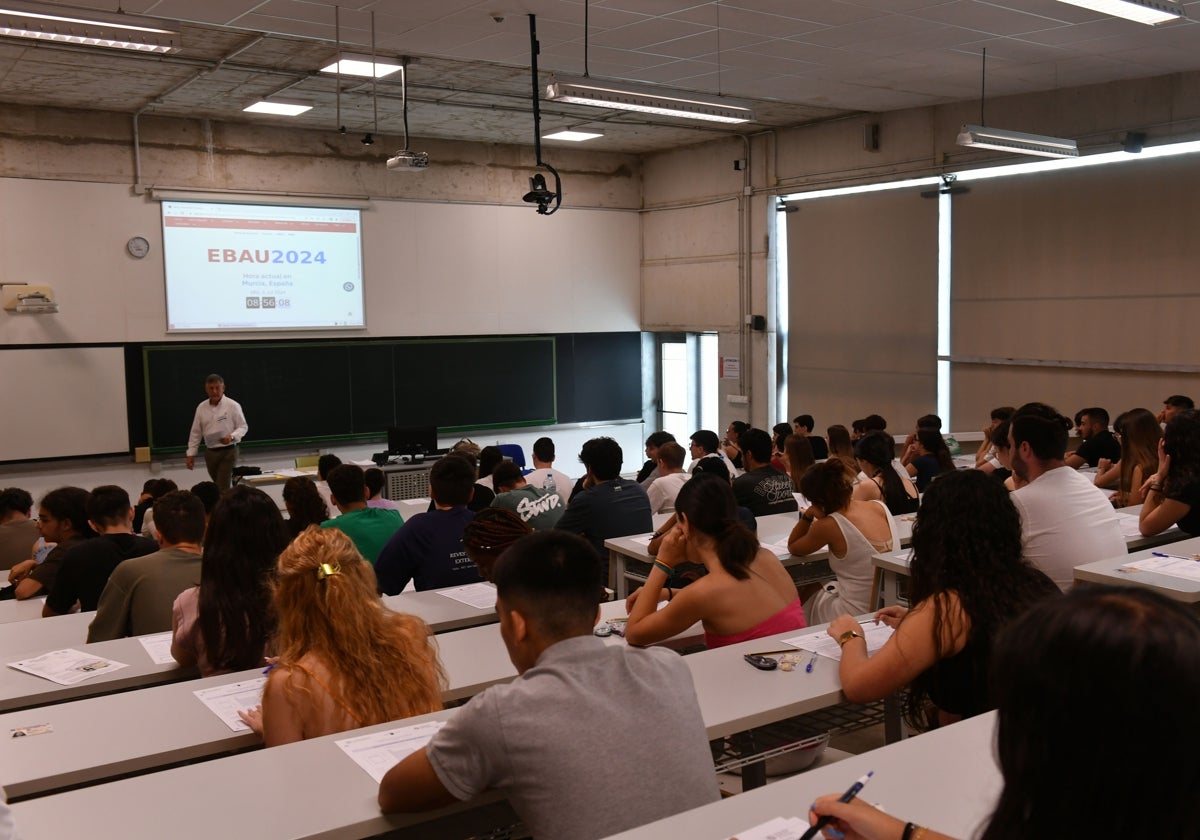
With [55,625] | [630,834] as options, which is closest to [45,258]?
[55,625]

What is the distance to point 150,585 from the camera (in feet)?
11.9

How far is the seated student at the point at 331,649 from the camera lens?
2.36m

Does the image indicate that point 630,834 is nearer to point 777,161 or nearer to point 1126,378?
point 1126,378

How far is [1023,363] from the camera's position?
30.0 feet

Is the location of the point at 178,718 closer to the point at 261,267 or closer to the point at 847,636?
the point at 847,636

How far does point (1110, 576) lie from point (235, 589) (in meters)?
3.05

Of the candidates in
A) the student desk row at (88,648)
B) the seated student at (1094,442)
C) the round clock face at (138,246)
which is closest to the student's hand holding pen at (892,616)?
the student desk row at (88,648)

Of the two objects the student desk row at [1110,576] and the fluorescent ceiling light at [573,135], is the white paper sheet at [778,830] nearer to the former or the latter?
the student desk row at [1110,576]

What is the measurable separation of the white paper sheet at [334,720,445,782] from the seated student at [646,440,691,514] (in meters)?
3.67

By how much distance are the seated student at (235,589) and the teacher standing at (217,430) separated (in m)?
7.01

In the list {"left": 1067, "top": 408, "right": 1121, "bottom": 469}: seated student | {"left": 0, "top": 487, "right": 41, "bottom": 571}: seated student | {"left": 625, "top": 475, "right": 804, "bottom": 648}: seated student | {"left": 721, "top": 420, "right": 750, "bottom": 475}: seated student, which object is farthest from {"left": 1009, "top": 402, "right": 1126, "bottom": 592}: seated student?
{"left": 0, "top": 487, "right": 41, "bottom": 571}: seated student

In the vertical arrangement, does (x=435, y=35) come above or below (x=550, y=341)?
above

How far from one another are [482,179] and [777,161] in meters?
3.33

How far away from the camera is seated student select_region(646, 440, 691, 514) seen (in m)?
6.15
